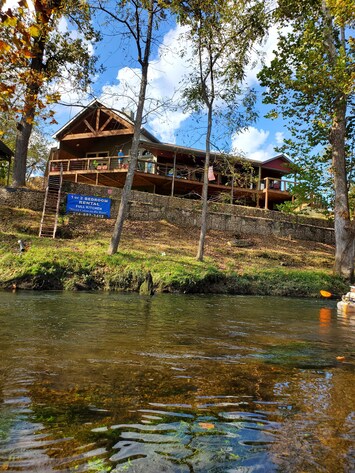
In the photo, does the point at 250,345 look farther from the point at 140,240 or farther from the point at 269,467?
the point at 140,240

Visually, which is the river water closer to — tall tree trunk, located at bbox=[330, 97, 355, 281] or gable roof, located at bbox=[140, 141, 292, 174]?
tall tree trunk, located at bbox=[330, 97, 355, 281]

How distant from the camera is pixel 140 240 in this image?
56.0 ft

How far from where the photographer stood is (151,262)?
1373 centimetres

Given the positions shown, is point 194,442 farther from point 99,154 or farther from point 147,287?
point 99,154

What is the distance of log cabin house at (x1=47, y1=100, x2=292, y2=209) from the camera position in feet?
85.8

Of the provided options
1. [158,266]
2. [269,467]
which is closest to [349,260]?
[158,266]

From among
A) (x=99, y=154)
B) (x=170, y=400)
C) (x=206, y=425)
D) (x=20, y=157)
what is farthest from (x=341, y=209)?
(x=99, y=154)

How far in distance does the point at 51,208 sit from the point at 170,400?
16496 millimetres

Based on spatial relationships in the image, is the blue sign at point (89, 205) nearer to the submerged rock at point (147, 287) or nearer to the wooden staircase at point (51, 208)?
the wooden staircase at point (51, 208)

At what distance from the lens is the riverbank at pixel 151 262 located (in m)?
11.8

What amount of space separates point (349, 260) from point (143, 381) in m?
15.8

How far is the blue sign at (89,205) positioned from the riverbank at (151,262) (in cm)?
46

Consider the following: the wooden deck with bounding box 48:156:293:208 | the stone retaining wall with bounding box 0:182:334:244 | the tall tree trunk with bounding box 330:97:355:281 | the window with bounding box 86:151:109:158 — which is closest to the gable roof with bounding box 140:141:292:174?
the wooden deck with bounding box 48:156:293:208

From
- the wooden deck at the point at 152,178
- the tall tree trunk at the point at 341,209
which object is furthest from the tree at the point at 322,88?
the wooden deck at the point at 152,178
